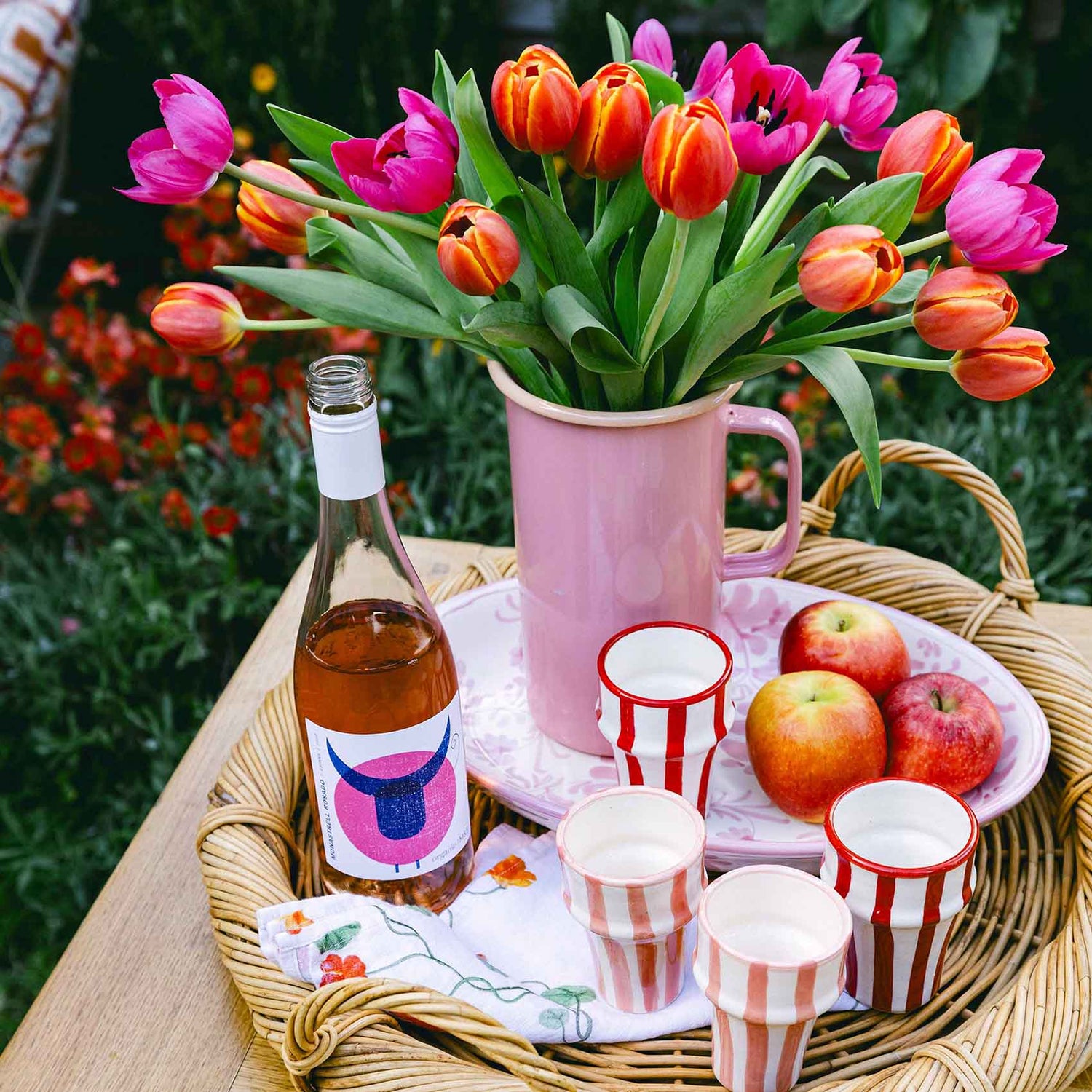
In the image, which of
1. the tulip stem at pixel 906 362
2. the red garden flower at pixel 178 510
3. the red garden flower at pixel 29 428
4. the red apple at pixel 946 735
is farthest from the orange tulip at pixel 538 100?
the red garden flower at pixel 29 428

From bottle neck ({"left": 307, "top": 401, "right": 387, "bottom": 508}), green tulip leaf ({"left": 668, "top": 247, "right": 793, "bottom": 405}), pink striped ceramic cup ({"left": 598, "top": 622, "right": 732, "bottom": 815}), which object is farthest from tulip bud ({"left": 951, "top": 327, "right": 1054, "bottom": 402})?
bottle neck ({"left": 307, "top": 401, "right": 387, "bottom": 508})

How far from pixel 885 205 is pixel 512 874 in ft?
1.53

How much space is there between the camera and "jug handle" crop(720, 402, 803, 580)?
2.61 ft

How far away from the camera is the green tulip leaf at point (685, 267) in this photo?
0.66 m

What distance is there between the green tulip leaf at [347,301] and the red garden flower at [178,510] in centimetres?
104

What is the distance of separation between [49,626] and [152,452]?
287 mm

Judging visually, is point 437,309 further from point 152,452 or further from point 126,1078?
point 152,452

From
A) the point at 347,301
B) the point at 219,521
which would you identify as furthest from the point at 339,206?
the point at 219,521

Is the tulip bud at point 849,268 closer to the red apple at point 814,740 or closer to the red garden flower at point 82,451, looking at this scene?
the red apple at point 814,740

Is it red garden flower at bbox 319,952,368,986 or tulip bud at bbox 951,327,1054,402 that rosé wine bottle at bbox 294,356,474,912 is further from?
tulip bud at bbox 951,327,1054,402

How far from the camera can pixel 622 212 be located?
0.68 metres

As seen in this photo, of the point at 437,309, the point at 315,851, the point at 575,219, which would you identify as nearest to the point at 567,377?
the point at 437,309

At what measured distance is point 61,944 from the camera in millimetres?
1470

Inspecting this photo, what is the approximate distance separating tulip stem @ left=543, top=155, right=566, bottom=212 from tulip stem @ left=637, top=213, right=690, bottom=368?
0.07m
